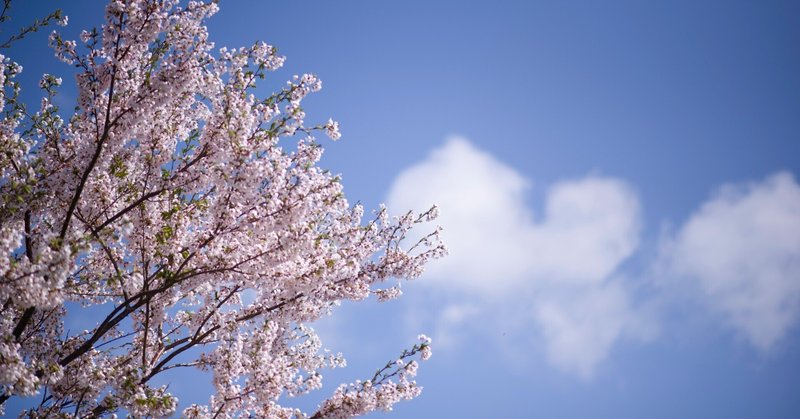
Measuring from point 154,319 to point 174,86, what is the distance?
174 inches

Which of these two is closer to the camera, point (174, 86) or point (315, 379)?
point (174, 86)

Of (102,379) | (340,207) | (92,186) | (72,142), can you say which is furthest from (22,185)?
(340,207)

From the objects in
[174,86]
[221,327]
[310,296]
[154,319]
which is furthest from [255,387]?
[174,86]

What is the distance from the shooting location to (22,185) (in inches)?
250

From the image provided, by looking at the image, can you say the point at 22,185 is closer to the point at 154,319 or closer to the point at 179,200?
the point at 179,200

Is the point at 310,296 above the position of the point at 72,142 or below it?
below

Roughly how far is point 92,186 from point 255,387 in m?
4.32

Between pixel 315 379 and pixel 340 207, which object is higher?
pixel 340 207

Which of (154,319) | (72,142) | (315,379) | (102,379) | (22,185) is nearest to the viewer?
(22,185)

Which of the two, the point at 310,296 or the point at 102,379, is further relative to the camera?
the point at 310,296

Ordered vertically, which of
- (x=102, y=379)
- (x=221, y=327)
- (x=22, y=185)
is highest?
(x=22, y=185)

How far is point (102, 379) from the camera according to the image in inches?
266

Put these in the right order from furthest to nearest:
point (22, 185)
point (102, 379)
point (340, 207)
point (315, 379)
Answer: point (315, 379)
point (340, 207)
point (102, 379)
point (22, 185)

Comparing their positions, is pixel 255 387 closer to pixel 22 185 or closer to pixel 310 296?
pixel 310 296
